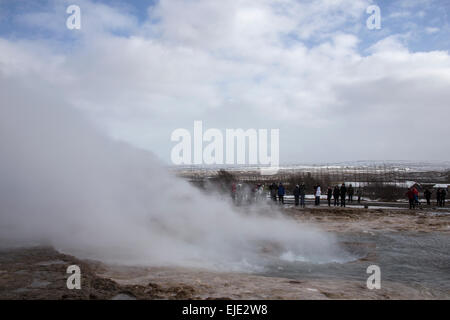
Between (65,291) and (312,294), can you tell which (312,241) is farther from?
(65,291)

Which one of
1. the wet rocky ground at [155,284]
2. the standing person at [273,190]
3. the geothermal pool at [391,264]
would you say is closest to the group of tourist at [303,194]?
the standing person at [273,190]

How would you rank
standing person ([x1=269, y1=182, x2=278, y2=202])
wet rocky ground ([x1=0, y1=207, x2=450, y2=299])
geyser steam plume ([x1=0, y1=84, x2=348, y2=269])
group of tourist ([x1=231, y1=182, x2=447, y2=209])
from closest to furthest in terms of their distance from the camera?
wet rocky ground ([x1=0, y1=207, x2=450, y2=299]), geyser steam plume ([x1=0, y1=84, x2=348, y2=269]), group of tourist ([x1=231, y1=182, x2=447, y2=209]), standing person ([x1=269, y1=182, x2=278, y2=202])

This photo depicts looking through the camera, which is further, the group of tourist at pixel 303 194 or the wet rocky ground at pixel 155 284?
the group of tourist at pixel 303 194

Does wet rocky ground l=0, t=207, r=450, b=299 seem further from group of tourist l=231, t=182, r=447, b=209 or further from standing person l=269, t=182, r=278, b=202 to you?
standing person l=269, t=182, r=278, b=202

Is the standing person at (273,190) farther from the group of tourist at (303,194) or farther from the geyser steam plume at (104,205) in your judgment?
the geyser steam plume at (104,205)

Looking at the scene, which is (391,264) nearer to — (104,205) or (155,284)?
(155,284)

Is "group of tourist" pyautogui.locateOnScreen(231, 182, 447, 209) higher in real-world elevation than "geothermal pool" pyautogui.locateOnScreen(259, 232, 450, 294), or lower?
higher

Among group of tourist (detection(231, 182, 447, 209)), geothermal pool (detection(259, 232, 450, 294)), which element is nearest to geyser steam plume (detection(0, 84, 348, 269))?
geothermal pool (detection(259, 232, 450, 294))

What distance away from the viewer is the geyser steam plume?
892 cm

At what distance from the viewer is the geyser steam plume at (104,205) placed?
892 centimetres

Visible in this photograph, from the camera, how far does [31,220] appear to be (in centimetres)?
998

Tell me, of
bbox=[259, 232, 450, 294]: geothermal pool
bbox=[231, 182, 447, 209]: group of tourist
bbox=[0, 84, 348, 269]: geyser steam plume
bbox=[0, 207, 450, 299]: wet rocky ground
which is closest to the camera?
bbox=[0, 207, 450, 299]: wet rocky ground

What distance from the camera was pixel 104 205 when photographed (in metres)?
9.89

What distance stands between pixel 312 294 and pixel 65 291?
385 cm
